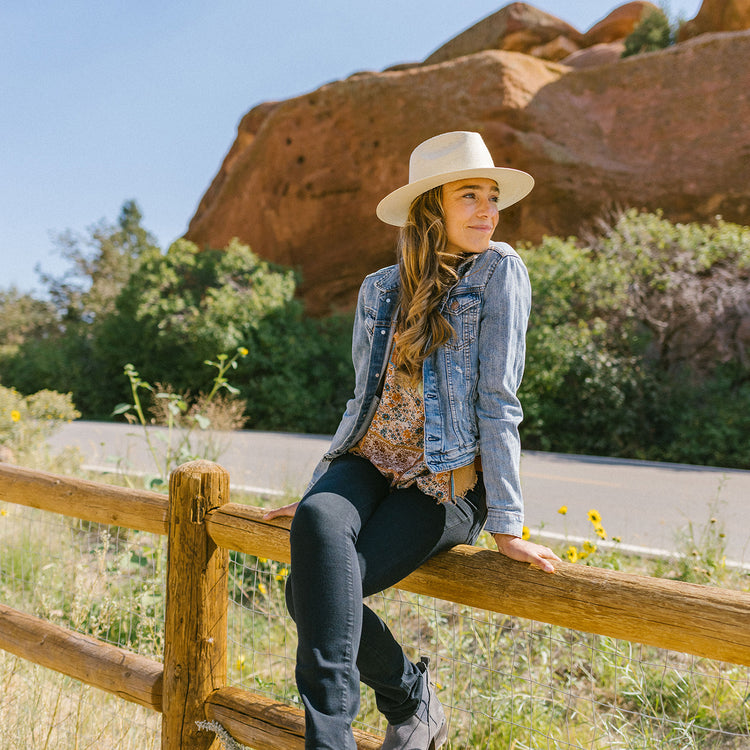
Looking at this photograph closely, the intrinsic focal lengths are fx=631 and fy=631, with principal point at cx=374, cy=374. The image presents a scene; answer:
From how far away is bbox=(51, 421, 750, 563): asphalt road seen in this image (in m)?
5.08

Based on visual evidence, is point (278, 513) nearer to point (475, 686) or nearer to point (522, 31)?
point (475, 686)

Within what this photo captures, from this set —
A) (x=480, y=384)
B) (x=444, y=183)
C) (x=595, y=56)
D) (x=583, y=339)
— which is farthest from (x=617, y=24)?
(x=480, y=384)

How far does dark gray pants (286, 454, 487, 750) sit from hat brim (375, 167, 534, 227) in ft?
2.66

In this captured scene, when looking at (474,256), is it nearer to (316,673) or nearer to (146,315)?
(316,673)

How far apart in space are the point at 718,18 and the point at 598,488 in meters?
17.9

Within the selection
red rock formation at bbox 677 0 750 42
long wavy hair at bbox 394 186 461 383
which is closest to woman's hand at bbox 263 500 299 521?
long wavy hair at bbox 394 186 461 383

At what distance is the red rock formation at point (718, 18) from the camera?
59.8 feet

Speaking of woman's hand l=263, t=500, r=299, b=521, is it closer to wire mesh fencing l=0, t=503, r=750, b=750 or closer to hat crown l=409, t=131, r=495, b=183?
wire mesh fencing l=0, t=503, r=750, b=750

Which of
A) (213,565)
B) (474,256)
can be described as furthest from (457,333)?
(213,565)

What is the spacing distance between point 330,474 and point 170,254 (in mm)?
16767

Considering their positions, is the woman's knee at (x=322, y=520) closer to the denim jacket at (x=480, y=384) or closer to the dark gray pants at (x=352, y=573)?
the dark gray pants at (x=352, y=573)

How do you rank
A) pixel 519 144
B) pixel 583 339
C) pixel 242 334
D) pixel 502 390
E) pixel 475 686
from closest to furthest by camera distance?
pixel 502 390, pixel 475 686, pixel 583 339, pixel 242 334, pixel 519 144

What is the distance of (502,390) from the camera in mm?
1679

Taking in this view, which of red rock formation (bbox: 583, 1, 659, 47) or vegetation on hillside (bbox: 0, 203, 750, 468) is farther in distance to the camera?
red rock formation (bbox: 583, 1, 659, 47)
